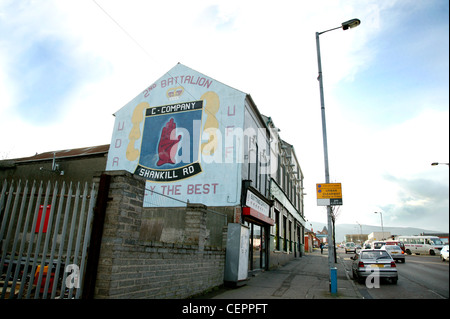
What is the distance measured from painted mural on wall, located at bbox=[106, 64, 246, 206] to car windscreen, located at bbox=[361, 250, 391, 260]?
6.34 m

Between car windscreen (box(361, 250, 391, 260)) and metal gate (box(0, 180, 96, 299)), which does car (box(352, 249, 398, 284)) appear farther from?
metal gate (box(0, 180, 96, 299))

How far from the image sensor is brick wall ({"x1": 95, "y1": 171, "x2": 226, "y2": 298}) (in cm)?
554

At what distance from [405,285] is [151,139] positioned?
14.0 meters

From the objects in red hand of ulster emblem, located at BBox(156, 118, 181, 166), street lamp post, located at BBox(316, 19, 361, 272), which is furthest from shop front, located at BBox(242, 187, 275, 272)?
red hand of ulster emblem, located at BBox(156, 118, 181, 166)

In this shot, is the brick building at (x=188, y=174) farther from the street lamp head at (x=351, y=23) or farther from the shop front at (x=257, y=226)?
the street lamp head at (x=351, y=23)

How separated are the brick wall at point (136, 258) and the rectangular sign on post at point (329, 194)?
483 centimetres

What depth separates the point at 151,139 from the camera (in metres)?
16.4

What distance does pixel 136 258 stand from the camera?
6168mm

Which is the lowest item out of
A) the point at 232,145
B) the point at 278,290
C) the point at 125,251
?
the point at 278,290

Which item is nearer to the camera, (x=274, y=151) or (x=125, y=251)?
(x=125, y=251)

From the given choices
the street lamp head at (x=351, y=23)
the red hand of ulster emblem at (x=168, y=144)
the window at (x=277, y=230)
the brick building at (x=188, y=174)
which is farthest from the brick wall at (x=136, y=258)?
the window at (x=277, y=230)
